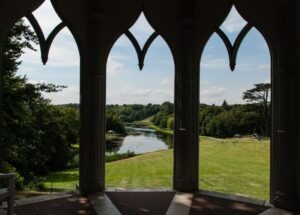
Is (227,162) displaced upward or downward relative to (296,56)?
downward

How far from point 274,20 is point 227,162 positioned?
223cm

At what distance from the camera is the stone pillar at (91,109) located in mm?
4086

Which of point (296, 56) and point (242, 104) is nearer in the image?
point (296, 56)

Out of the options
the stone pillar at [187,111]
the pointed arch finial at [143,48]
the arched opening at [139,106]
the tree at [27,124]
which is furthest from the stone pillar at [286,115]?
the tree at [27,124]

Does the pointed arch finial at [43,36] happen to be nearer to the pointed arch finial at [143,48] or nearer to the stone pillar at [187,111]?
the pointed arch finial at [143,48]

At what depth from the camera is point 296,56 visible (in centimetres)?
346

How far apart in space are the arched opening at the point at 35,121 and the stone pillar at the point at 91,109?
53 centimetres

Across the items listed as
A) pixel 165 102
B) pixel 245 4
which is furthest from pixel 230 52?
pixel 165 102

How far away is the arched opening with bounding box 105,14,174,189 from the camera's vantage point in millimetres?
4344

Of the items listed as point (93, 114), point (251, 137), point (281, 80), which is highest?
point (281, 80)

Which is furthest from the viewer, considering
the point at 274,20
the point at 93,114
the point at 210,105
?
the point at 210,105

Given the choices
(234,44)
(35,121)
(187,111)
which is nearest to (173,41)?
(234,44)

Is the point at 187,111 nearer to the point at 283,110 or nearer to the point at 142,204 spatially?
the point at 283,110

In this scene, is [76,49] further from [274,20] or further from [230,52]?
[274,20]
